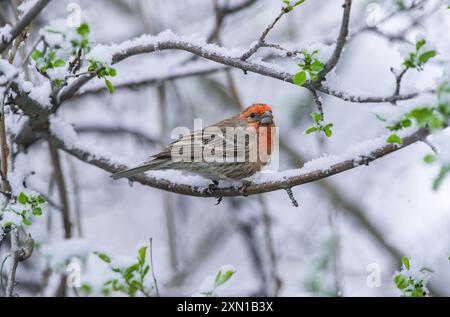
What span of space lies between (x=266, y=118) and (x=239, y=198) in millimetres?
2200

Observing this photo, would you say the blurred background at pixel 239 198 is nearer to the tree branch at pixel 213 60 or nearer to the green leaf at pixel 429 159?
the tree branch at pixel 213 60

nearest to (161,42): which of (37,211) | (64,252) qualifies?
(37,211)

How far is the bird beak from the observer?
19.5 ft

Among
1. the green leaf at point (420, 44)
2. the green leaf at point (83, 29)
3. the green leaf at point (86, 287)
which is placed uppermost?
the green leaf at point (83, 29)

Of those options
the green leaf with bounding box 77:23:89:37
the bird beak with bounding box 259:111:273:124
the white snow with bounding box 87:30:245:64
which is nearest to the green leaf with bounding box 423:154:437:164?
the white snow with bounding box 87:30:245:64

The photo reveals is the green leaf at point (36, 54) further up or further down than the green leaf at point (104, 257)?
further up

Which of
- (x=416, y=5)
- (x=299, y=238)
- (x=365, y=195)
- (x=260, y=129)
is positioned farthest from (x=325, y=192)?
(x=416, y=5)

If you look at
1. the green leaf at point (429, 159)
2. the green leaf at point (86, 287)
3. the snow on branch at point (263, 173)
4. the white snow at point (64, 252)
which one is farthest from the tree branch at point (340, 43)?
the white snow at point (64, 252)

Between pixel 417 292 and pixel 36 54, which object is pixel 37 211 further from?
pixel 417 292

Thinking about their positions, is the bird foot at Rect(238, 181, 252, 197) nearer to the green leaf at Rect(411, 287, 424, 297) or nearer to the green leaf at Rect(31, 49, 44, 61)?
the green leaf at Rect(411, 287, 424, 297)

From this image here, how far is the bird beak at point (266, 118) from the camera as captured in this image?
19.5 feet

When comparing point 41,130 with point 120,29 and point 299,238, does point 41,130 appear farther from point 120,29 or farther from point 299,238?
point 120,29
